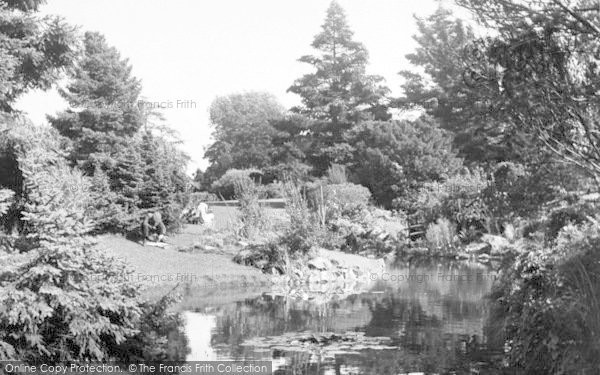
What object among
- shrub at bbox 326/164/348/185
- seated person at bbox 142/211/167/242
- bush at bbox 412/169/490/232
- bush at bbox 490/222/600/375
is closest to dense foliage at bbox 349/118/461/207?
shrub at bbox 326/164/348/185

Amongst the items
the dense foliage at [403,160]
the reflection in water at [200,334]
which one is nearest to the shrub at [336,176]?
the dense foliage at [403,160]

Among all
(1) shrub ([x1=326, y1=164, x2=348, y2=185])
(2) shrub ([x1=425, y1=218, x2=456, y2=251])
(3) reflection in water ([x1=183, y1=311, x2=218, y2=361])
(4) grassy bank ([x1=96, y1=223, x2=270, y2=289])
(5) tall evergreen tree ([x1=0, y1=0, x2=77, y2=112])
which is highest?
(5) tall evergreen tree ([x1=0, y1=0, x2=77, y2=112])

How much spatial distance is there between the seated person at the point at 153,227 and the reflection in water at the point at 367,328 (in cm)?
637

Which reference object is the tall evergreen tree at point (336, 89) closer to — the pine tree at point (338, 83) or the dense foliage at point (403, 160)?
the pine tree at point (338, 83)

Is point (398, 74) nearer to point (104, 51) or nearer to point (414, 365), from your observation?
point (104, 51)

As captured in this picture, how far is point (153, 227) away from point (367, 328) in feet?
36.7

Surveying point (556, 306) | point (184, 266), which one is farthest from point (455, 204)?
point (556, 306)

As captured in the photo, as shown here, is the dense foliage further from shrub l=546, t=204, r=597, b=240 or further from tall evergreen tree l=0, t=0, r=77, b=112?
shrub l=546, t=204, r=597, b=240

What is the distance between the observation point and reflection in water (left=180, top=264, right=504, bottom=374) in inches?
340

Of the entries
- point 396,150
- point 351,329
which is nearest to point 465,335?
point 351,329

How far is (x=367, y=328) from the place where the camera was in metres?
11.0

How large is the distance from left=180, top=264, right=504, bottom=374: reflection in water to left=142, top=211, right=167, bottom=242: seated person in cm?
637

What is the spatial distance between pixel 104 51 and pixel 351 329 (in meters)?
25.9

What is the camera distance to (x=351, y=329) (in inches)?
431
